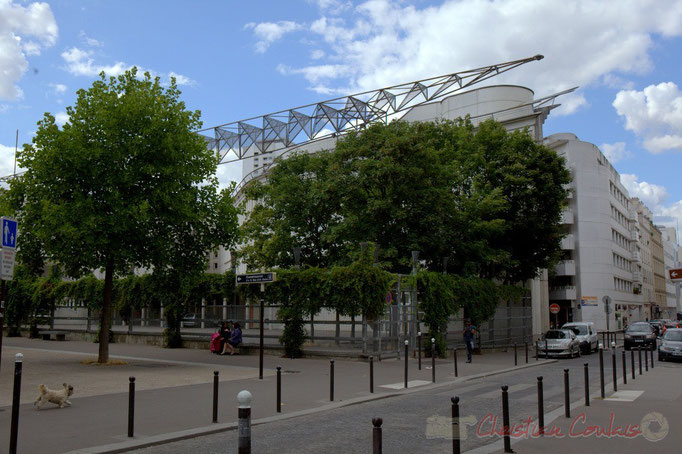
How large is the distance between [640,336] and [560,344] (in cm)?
970

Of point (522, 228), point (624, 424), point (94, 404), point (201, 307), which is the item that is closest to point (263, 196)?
point (201, 307)

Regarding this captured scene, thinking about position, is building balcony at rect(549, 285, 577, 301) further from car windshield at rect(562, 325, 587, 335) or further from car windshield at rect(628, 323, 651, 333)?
car windshield at rect(562, 325, 587, 335)

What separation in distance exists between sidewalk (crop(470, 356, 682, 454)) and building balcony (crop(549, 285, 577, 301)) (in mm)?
48900

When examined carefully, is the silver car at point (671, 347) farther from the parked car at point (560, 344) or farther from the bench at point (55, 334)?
the bench at point (55, 334)

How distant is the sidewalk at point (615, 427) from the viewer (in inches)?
323

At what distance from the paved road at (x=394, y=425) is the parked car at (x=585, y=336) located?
17409mm

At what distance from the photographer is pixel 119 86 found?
67.9ft

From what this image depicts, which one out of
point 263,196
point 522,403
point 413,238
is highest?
point 263,196

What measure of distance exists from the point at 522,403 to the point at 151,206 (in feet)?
43.3

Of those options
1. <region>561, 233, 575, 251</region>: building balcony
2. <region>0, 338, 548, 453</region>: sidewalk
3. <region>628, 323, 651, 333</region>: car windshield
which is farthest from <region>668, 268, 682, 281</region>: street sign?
<region>561, 233, 575, 251</region>: building balcony

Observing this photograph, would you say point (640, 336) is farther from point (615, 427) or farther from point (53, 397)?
point (53, 397)

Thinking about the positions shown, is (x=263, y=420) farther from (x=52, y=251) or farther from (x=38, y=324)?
(x=38, y=324)

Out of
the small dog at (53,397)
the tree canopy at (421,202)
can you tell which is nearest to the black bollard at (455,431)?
the small dog at (53,397)

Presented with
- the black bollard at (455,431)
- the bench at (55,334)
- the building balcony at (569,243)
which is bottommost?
the bench at (55,334)
